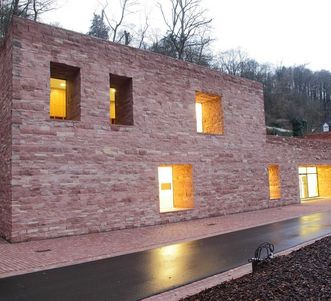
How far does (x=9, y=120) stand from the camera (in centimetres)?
1097

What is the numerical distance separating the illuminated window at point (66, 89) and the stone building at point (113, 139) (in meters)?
0.04

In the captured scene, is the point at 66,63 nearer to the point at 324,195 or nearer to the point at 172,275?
the point at 172,275

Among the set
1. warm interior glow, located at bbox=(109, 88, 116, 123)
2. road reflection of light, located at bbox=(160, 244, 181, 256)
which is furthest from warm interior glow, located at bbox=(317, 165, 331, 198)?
road reflection of light, located at bbox=(160, 244, 181, 256)

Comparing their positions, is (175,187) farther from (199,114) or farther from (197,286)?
(197,286)

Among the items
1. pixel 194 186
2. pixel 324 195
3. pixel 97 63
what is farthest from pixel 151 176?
pixel 324 195

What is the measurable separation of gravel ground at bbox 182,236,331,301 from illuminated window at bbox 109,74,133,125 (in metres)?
9.11

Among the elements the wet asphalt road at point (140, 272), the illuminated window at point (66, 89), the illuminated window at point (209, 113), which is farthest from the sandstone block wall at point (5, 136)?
the illuminated window at point (209, 113)

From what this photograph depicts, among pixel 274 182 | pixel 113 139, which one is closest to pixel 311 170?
pixel 274 182

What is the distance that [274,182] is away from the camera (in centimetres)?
2008

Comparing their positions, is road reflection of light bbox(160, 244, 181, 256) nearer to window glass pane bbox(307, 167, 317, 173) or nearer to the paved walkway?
the paved walkway

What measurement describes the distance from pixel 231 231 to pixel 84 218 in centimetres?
482

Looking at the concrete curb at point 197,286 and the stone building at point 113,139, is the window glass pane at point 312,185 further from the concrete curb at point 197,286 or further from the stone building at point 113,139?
the concrete curb at point 197,286

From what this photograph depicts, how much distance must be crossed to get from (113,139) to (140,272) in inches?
269

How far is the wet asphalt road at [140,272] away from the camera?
549cm
